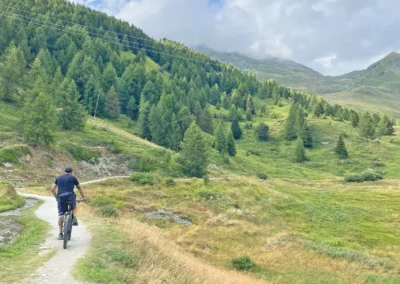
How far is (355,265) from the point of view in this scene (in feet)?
96.6

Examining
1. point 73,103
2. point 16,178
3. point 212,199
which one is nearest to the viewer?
point 16,178

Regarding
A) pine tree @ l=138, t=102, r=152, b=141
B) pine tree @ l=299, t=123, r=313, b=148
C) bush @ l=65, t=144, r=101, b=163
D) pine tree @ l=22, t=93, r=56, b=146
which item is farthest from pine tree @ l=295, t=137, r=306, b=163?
pine tree @ l=22, t=93, r=56, b=146

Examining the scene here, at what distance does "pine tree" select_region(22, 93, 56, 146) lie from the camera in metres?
62.4

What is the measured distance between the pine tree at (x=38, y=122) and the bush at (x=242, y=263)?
1884 inches

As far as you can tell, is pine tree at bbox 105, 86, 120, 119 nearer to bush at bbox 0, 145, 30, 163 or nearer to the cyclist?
bush at bbox 0, 145, 30, 163

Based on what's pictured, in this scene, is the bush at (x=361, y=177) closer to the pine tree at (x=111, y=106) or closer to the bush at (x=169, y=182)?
the bush at (x=169, y=182)

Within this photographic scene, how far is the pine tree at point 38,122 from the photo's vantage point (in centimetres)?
6238

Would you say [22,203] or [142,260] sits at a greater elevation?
[142,260]

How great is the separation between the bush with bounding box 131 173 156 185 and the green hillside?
30 centimetres

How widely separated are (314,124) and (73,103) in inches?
4796

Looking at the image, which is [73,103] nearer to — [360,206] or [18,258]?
[360,206]

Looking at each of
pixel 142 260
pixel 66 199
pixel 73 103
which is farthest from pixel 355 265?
pixel 73 103

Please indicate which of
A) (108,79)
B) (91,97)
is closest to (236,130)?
(108,79)

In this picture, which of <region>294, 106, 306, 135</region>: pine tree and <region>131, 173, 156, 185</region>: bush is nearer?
<region>131, 173, 156, 185</region>: bush
